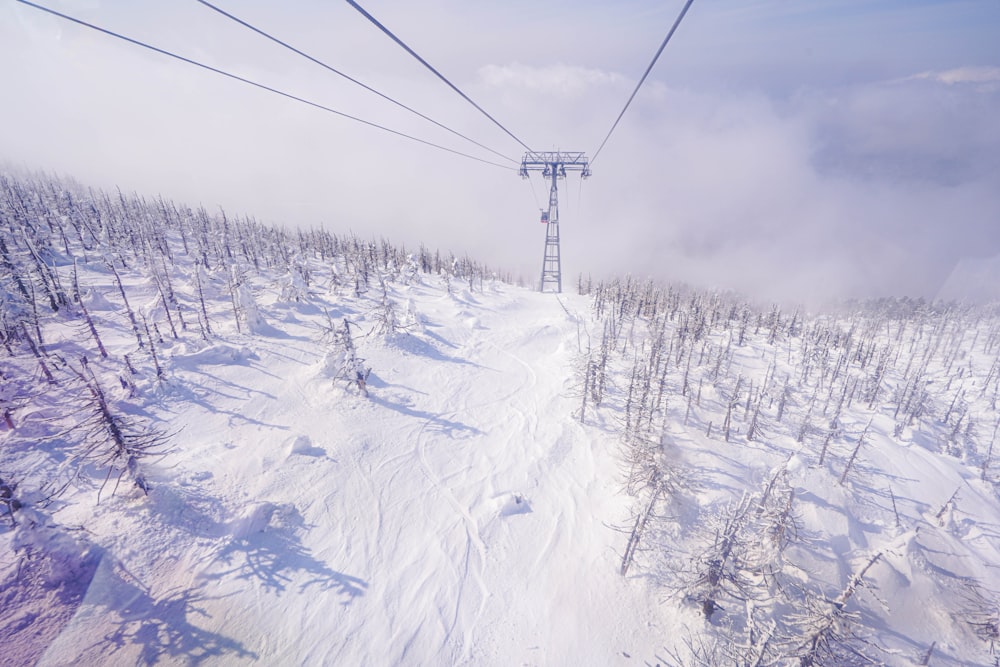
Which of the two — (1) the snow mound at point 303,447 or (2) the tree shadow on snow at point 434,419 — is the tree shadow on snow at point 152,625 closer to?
(1) the snow mound at point 303,447

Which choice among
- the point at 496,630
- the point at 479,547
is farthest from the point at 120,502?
the point at 496,630

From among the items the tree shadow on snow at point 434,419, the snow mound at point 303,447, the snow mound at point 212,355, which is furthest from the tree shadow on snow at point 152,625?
the snow mound at point 212,355

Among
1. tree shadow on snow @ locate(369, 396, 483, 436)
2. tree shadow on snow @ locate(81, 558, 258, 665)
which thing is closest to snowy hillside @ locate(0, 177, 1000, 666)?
tree shadow on snow @ locate(81, 558, 258, 665)

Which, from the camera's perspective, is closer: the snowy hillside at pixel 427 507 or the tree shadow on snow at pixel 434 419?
the snowy hillside at pixel 427 507

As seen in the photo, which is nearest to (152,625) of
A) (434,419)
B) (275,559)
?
(275,559)

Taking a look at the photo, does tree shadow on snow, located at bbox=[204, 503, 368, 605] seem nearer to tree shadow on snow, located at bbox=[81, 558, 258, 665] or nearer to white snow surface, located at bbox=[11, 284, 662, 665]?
white snow surface, located at bbox=[11, 284, 662, 665]

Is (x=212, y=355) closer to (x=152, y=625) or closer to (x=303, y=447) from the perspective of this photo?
(x=303, y=447)
